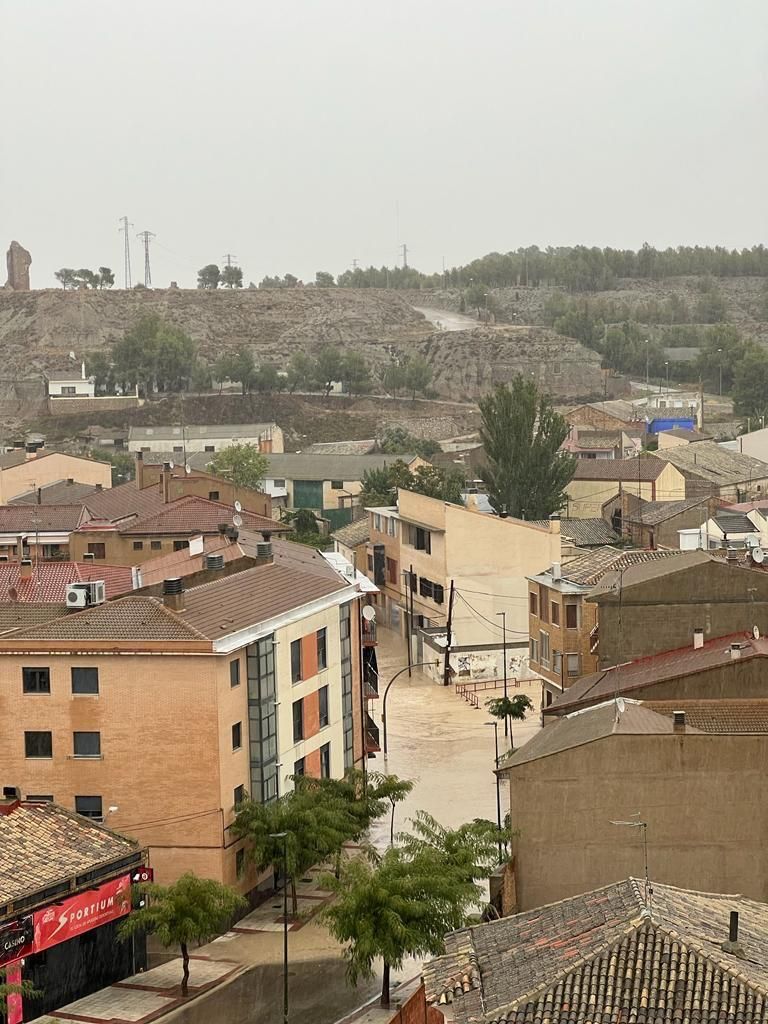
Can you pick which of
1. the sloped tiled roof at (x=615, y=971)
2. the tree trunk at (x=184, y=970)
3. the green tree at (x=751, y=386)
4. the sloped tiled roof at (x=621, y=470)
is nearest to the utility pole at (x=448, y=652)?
the sloped tiled roof at (x=621, y=470)

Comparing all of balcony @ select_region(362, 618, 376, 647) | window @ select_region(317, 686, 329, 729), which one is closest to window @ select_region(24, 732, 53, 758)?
window @ select_region(317, 686, 329, 729)

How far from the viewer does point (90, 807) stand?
27000 mm

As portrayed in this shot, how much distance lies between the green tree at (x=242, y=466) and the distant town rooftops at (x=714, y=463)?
A: 54.5ft

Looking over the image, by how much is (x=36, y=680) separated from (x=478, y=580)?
22.1m

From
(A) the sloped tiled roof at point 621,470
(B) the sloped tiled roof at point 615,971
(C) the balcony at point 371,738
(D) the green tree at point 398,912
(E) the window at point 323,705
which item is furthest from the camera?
(A) the sloped tiled roof at point 621,470

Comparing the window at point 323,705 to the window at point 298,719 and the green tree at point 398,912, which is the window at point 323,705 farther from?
the green tree at point 398,912

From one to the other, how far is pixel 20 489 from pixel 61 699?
39781 millimetres

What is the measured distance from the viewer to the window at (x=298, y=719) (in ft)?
96.4

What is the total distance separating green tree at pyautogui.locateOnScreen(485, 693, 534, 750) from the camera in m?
38.3

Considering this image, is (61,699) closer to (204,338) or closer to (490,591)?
(490,591)

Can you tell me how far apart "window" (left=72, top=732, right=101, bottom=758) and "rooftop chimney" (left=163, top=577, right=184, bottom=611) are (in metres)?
2.34

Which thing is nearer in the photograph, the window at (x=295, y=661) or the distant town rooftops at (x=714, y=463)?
the window at (x=295, y=661)

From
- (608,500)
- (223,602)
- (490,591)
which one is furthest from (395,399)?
(223,602)

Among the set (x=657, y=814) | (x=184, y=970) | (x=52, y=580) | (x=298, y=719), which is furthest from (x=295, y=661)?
(x=657, y=814)
